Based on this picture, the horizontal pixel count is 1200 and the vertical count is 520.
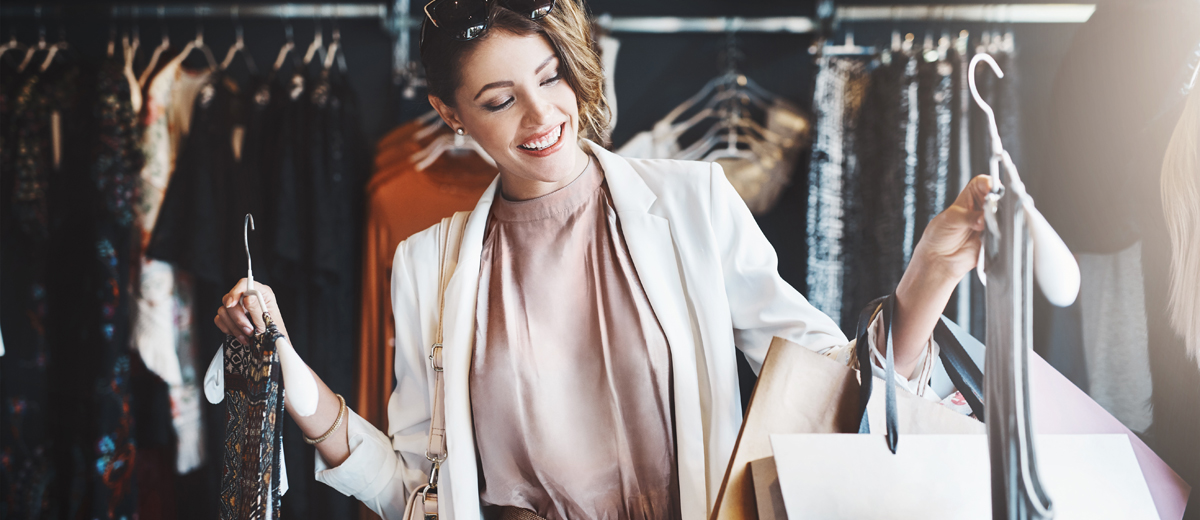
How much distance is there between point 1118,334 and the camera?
109 cm

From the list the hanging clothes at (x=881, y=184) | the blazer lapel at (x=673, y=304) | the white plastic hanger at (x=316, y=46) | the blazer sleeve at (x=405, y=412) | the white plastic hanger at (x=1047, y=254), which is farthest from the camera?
the white plastic hanger at (x=316, y=46)

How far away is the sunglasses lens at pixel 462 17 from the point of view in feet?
2.79

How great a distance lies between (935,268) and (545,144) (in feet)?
1.59

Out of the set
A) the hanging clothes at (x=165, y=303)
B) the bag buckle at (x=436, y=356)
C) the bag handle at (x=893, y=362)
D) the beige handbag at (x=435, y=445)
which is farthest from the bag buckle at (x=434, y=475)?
the hanging clothes at (x=165, y=303)

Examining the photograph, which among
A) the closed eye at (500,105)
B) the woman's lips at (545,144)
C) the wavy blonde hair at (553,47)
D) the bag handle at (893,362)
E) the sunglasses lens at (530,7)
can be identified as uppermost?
the sunglasses lens at (530,7)

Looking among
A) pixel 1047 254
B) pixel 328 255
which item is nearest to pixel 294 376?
pixel 328 255

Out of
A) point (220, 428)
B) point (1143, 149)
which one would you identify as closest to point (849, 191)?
point (1143, 149)

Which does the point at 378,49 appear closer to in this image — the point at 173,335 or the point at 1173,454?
the point at 173,335

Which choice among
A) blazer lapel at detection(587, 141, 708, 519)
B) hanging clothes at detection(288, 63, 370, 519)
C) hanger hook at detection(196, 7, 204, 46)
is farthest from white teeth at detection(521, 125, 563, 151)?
hanger hook at detection(196, 7, 204, 46)

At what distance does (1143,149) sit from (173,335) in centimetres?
180

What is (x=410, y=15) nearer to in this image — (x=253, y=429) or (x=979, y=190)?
(x=253, y=429)

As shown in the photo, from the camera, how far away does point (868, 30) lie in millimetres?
1504

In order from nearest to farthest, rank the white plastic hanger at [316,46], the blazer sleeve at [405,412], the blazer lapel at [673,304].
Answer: the blazer lapel at [673,304] → the blazer sleeve at [405,412] → the white plastic hanger at [316,46]

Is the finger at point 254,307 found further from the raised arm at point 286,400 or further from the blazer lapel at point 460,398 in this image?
the blazer lapel at point 460,398
